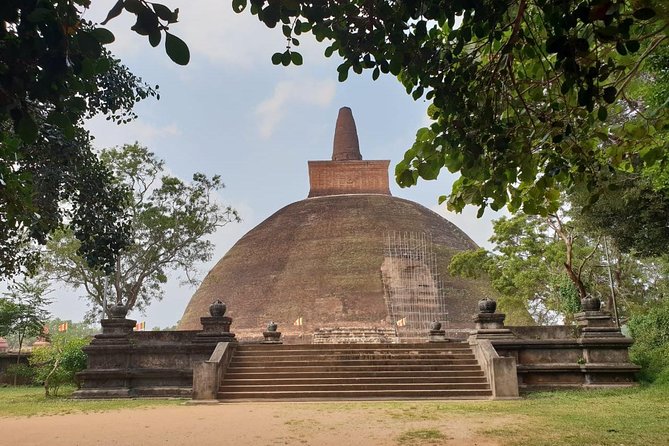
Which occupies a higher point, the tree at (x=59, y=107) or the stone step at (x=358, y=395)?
the tree at (x=59, y=107)

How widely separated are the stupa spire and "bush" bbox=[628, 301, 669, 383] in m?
22.1

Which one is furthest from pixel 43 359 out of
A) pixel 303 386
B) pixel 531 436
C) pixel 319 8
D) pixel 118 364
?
pixel 319 8

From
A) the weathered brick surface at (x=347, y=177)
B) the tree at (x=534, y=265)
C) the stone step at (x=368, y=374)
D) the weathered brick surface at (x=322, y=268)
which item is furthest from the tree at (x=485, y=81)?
the weathered brick surface at (x=347, y=177)

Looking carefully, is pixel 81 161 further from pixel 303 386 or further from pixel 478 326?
pixel 478 326

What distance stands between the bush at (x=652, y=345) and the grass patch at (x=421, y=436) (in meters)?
6.83

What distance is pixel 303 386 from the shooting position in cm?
1062

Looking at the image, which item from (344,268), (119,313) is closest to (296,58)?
(119,313)

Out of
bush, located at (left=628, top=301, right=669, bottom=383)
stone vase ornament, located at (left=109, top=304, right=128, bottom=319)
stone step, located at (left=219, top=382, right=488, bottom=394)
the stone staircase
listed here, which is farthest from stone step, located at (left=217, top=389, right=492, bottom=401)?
bush, located at (left=628, top=301, right=669, bottom=383)

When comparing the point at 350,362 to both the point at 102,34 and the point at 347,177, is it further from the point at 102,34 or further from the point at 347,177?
the point at 347,177

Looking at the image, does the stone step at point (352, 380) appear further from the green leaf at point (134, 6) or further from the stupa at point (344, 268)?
the stupa at point (344, 268)

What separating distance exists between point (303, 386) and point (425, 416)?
3.71 metres

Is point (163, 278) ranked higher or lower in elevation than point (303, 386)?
higher

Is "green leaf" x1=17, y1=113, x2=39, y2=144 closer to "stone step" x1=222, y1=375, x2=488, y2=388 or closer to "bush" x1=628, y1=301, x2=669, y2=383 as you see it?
"stone step" x1=222, y1=375, x2=488, y2=388

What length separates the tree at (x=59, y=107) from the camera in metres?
2.34
